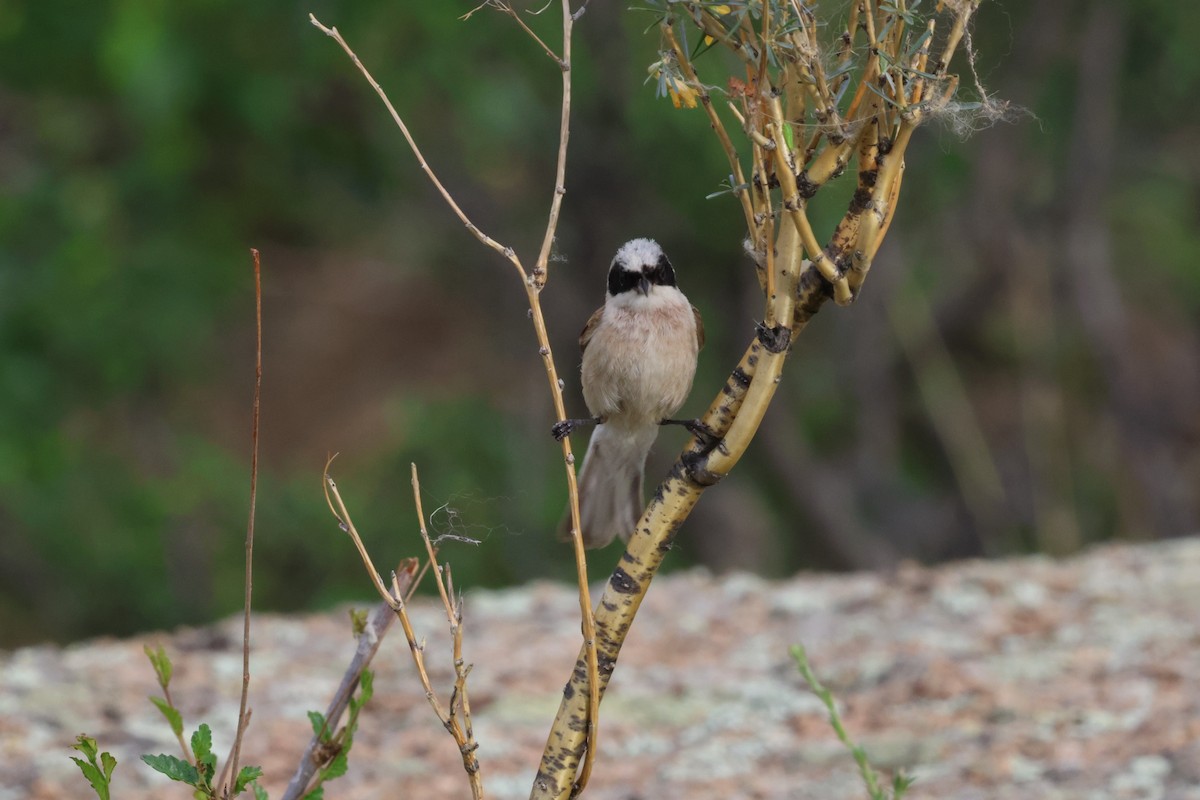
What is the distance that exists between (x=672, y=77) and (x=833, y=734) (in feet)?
6.69

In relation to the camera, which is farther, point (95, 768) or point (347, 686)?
point (347, 686)

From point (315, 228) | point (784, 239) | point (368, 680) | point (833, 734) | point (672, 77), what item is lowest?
point (368, 680)

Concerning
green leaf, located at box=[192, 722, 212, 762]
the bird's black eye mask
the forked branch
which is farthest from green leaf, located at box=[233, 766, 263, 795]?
the bird's black eye mask

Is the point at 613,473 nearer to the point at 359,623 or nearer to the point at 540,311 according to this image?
the point at 359,623

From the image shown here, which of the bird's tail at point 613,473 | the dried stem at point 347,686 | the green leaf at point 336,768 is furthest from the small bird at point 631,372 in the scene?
the green leaf at point 336,768

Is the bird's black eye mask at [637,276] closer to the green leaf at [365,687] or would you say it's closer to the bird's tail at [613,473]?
the bird's tail at [613,473]

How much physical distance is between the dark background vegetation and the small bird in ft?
10.7

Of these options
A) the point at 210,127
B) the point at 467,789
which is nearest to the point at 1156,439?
the point at 210,127

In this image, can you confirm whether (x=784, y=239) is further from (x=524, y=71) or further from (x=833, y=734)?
(x=524, y=71)

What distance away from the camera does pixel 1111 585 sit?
4609 mm

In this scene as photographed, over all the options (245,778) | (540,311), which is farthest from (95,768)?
(540,311)

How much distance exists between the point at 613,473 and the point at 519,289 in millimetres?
5053

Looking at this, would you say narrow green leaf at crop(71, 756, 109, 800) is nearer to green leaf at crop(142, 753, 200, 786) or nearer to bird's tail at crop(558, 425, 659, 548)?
green leaf at crop(142, 753, 200, 786)

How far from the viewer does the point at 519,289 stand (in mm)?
8250
